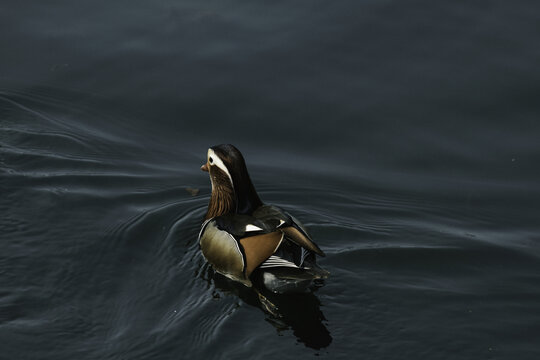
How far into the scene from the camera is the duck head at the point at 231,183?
9.95 m

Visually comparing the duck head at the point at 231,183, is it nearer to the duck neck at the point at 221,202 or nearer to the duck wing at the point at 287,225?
the duck neck at the point at 221,202

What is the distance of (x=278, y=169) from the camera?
11453 millimetres

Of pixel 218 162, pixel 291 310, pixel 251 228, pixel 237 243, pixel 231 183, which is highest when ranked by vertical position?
pixel 218 162

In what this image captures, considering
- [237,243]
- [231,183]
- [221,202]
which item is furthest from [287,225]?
[221,202]

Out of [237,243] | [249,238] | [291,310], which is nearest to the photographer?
→ [291,310]

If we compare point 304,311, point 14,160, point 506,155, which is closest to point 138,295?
point 304,311

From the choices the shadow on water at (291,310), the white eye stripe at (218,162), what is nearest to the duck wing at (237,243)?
the shadow on water at (291,310)

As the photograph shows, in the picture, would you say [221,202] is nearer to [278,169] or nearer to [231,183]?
[231,183]

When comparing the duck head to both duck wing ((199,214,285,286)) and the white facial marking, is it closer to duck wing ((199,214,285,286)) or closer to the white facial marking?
duck wing ((199,214,285,286))

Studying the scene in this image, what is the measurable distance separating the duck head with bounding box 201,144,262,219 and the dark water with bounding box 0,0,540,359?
56 cm

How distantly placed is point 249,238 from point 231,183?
96 centimetres

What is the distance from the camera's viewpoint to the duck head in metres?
9.95

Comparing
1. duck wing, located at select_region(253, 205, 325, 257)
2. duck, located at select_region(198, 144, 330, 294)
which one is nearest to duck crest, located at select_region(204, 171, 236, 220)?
duck, located at select_region(198, 144, 330, 294)

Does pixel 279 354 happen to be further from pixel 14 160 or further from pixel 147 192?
pixel 14 160
